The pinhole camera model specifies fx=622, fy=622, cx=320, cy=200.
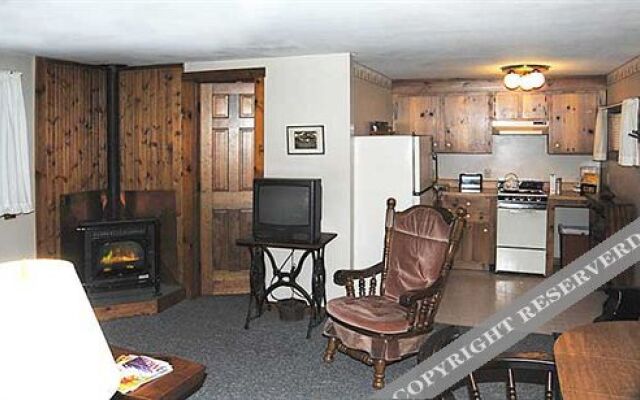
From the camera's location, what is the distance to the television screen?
5.43m

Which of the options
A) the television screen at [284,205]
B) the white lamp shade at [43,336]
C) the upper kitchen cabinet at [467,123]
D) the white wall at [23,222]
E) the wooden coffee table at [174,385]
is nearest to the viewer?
the white lamp shade at [43,336]

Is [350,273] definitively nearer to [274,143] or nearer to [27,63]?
[274,143]

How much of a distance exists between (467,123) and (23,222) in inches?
207

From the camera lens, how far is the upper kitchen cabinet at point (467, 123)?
7891mm

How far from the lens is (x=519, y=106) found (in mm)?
7785

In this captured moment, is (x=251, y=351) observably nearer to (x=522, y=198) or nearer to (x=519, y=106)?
(x=522, y=198)

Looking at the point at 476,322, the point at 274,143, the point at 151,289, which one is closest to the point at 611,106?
the point at 476,322

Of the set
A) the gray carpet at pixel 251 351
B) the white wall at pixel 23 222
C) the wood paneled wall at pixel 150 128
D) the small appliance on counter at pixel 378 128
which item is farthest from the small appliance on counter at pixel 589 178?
the white wall at pixel 23 222

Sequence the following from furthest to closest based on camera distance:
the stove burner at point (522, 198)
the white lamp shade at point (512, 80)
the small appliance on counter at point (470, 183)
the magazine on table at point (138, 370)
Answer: the small appliance on counter at point (470, 183) < the stove burner at point (522, 198) < the white lamp shade at point (512, 80) < the magazine on table at point (138, 370)

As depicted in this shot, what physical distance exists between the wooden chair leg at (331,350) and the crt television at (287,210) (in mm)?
1084

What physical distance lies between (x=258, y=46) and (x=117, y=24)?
130cm

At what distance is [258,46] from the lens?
16.9 ft

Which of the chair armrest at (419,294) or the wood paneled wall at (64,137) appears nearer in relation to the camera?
the chair armrest at (419,294)

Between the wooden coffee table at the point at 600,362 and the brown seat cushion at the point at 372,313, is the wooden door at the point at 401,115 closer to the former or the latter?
the brown seat cushion at the point at 372,313
